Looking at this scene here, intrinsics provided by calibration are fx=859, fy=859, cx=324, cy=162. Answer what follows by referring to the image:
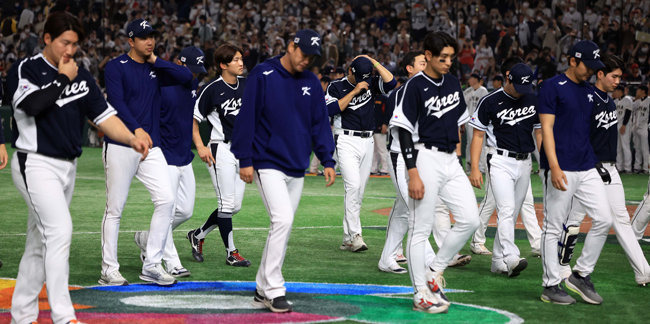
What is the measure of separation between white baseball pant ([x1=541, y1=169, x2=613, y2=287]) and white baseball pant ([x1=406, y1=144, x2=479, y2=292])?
859 millimetres

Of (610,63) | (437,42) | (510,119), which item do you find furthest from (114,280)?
(610,63)

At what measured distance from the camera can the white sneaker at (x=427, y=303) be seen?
20.8ft

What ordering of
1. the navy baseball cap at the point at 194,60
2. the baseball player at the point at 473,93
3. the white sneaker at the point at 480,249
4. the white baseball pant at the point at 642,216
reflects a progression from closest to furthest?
the navy baseball cap at the point at 194,60 → the white sneaker at the point at 480,249 → the white baseball pant at the point at 642,216 → the baseball player at the point at 473,93

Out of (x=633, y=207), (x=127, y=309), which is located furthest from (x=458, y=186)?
(x=633, y=207)

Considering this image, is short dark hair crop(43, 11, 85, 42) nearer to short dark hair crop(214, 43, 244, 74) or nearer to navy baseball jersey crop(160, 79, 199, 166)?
navy baseball jersey crop(160, 79, 199, 166)

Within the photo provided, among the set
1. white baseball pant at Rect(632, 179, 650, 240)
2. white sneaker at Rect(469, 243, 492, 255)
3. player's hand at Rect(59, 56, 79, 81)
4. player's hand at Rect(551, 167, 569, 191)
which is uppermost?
player's hand at Rect(59, 56, 79, 81)

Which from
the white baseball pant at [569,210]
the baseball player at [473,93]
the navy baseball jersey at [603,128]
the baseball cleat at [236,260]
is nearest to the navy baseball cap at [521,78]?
the navy baseball jersey at [603,128]

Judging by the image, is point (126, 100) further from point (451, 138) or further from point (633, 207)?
point (633, 207)

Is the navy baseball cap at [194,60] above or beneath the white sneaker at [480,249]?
above

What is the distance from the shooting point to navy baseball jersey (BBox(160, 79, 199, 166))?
8031 millimetres

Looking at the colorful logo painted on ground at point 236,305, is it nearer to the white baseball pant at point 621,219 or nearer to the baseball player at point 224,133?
the baseball player at point 224,133

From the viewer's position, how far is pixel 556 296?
688 cm

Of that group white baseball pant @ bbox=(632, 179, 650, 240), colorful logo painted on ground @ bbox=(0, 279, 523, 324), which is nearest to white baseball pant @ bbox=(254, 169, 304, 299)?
colorful logo painted on ground @ bbox=(0, 279, 523, 324)

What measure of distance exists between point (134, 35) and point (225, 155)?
184cm
